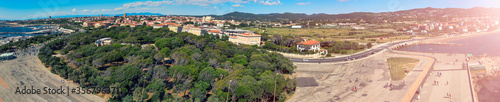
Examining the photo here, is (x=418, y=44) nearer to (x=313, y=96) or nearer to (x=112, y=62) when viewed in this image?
(x=313, y=96)

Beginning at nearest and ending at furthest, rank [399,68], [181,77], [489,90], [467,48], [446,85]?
1. [181,77]
2. [446,85]
3. [489,90]
4. [399,68]
5. [467,48]

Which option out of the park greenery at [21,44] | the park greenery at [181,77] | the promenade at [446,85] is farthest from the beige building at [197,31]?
the promenade at [446,85]

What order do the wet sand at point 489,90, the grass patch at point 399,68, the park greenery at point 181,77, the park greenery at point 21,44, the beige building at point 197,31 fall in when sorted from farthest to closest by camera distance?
the beige building at point 197,31, the park greenery at point 21,44, the grass patch at point 399,68, the wet sand at point 489,90, the park greenery at point 181,77

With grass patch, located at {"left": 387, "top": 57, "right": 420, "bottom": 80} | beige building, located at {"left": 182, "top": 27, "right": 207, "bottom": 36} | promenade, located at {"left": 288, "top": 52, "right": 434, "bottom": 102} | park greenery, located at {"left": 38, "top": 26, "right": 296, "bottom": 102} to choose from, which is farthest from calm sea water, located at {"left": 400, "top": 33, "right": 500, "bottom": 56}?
beige building, located at {"left": 182, "top": 27, "right": 207, "bottom": 36}

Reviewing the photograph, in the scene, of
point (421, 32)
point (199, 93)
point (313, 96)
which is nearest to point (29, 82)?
point (199, 93)

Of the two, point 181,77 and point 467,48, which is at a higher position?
point 467,48

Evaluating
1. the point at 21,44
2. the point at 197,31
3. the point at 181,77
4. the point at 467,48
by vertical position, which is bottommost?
the point at 181,77

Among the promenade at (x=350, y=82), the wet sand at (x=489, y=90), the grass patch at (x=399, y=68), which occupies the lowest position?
the wet sand at (x=489, y=90)

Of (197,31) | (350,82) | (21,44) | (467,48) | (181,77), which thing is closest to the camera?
(181,77)

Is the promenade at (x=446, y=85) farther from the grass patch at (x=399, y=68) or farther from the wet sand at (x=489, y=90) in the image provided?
the grass patch at (x=399, y=68)

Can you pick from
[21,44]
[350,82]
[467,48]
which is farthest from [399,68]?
[21,44]

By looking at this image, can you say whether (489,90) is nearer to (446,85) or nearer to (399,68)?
(446,85)
